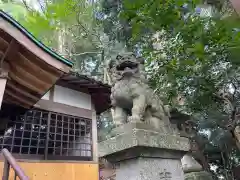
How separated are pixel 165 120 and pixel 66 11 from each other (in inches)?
428

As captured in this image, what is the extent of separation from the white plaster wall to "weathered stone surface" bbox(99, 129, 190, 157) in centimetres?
454

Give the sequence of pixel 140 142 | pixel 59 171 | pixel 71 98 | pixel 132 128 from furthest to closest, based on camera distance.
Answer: pixel 71 98 → pixel 59 171 → pixel 132 128 → pixel 140 142

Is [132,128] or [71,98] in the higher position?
[71,98]

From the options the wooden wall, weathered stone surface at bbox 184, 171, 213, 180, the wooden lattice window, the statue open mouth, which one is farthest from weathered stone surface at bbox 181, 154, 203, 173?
the wooden lattice window

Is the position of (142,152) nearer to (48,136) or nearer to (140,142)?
(140,142)

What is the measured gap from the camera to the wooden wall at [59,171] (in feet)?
17.9

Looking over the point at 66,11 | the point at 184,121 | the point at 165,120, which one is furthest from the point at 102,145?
the point at 66,11

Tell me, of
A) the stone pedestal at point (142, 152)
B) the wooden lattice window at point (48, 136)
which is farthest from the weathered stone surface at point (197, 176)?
the wooden lattice window at point (48, 136)

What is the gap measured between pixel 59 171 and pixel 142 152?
4.25m

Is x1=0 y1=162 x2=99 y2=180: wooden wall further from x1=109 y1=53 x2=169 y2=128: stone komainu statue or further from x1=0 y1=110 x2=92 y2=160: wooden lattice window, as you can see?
x1=109 y1=53 x2=169 y2=128: stone komainu statue

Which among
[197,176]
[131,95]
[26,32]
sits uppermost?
[26,32]

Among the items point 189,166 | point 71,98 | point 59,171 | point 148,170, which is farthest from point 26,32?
point 189,166

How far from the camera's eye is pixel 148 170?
241 centimetres

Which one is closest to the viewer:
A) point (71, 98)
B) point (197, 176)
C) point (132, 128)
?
point (132, 128)
